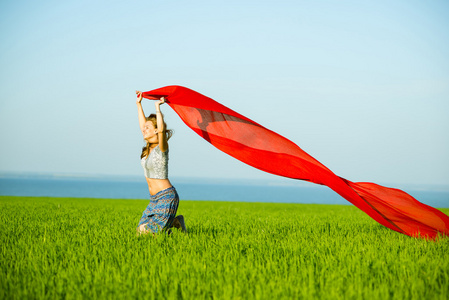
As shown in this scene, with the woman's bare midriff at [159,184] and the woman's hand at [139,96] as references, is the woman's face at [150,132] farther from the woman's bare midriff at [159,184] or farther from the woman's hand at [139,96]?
the woman's bare midriff at [159,184]

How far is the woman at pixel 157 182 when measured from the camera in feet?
19.9

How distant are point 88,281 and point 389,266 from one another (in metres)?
3.49

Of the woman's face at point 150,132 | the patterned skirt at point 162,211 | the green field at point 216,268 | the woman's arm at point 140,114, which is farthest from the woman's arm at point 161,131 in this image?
the green field at point 216,268

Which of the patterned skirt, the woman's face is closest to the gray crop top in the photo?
the woman's face

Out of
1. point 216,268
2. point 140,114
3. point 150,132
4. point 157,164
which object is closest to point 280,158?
point 157,164

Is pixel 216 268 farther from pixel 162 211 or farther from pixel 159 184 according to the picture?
pixel 159 184

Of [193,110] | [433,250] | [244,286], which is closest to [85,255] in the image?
[244,286]

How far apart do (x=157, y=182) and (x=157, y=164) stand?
332mm

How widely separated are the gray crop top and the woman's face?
0.61ft

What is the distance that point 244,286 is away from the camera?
3709mm

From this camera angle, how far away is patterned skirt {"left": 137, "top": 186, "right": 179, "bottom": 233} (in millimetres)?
6102

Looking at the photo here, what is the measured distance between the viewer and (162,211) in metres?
6.10

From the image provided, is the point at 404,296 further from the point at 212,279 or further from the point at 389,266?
the point at 212,279

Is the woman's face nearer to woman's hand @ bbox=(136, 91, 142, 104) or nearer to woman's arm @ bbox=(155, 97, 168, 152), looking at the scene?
woman's arm @ bbox=(155, 97, 168, 152)
